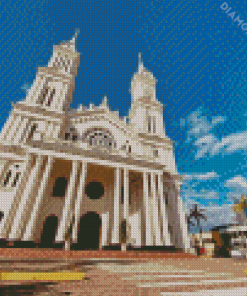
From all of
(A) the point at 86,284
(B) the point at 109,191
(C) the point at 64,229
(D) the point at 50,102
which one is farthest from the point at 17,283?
(D) the point at 50,102

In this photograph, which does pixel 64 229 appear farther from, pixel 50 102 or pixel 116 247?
pixel 50 102

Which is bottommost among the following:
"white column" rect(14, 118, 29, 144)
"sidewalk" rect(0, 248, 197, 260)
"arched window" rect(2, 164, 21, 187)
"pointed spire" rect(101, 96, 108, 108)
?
"sidewalk" rect(0, 248, 197, 260)

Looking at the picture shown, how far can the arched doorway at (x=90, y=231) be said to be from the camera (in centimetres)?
2298

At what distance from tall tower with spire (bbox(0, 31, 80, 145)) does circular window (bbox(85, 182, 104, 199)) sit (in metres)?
9.10

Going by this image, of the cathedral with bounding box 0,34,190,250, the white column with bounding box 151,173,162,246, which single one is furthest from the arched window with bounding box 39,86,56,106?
the white column with bounding box 151,173,162,246

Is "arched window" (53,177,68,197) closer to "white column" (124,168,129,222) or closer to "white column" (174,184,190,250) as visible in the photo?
"white column" (124,168,129,222)

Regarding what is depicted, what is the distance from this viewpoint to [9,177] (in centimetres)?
2361

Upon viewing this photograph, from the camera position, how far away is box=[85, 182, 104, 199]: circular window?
82.4ft

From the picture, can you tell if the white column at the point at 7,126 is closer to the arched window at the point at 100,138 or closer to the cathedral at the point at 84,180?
the cathedral at the point at 84,180

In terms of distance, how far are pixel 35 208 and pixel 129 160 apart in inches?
462

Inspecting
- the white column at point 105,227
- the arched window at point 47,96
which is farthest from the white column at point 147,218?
the arched window at point 47,96


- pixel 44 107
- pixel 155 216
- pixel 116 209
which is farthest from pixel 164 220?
pixel 44 107

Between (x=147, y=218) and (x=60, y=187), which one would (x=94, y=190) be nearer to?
(x=60, y=187)

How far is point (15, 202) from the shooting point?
19.1m
